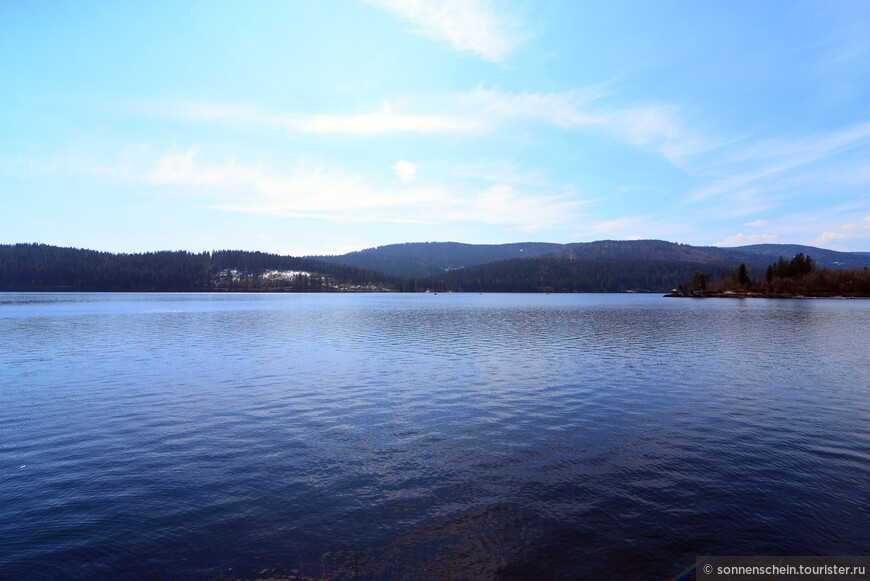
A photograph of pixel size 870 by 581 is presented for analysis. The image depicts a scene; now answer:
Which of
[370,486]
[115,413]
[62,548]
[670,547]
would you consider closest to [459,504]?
[370,486]

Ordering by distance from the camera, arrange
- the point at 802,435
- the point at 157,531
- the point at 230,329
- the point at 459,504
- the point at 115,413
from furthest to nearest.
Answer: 1. the point at 230,329
2. the point at 115,413
3. the point at 802,435
4. the point at 459,504
5. the point at 157,531

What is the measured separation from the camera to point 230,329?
7444cm

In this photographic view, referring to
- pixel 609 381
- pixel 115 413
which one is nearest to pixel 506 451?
pixel 609 381

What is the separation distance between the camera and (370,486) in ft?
51.4

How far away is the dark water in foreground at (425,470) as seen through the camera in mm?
11844

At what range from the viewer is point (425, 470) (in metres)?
17.1

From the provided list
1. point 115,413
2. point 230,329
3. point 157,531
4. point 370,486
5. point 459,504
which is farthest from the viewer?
point 230,329

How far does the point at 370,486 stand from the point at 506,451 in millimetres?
6681

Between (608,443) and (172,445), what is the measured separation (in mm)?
21090

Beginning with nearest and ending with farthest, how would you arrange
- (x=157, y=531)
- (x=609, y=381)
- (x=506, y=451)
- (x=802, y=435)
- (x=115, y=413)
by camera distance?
(x=157, y=531), (x=506, y=451), (x=802, y=435), (x=115, y=413), (x=609, y=381)

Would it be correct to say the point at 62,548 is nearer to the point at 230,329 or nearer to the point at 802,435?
the point at 802,435

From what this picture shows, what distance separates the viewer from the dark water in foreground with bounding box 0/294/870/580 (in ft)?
38.9

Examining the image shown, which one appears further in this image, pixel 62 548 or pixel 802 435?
pixel 802 435

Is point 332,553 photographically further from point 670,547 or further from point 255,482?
point 670,547
